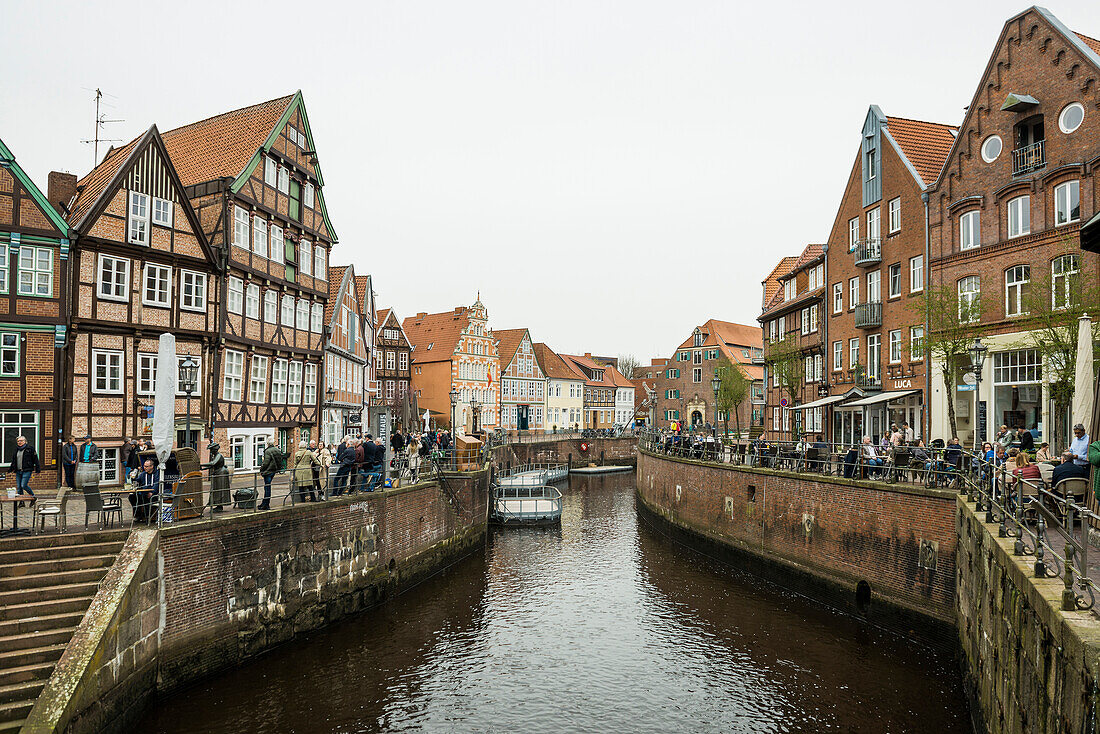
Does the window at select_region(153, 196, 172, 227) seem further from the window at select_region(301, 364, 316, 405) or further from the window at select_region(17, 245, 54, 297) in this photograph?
the window at select_region(301, 364, 316, 405)

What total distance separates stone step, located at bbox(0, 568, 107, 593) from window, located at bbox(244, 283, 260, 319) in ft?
55.9

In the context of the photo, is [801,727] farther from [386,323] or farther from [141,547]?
[386,323]

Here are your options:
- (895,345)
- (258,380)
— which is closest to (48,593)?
(258,380)

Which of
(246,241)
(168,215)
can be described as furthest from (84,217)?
(246,241)

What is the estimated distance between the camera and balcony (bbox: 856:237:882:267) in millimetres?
31047

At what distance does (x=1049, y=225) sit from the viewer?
2330 cm

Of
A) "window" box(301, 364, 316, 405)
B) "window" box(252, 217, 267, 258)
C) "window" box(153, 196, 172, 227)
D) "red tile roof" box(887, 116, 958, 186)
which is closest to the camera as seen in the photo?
"window" box(153, 196, 172, 227)

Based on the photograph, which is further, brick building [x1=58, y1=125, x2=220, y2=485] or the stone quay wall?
brick building [x1=58, y1=125, x2=220, y2=485]

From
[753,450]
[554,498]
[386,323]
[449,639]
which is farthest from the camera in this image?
[386,323]

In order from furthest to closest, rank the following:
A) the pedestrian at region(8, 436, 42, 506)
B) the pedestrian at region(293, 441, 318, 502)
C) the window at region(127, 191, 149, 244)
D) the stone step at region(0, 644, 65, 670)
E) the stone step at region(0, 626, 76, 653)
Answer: the window at region(127, 191, 149, 244) → the pedestrian at region(293, 441, 318, 502) → the pedestrian at region(8, 436, 42, 506) → the stone step at region(0, 626, 76, 653) → the stone step at region(0, 644, 65, 670)

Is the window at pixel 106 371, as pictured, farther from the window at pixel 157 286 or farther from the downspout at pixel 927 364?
the downspout at pixel 927 364

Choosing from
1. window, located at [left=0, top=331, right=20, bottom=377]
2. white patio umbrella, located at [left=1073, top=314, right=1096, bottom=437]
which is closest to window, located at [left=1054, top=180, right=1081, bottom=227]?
white patio umbrella, located at [left=1073, top=314, right=1096, bottom=437]

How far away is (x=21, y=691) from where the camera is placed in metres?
10.1

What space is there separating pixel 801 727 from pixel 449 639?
8271mm
